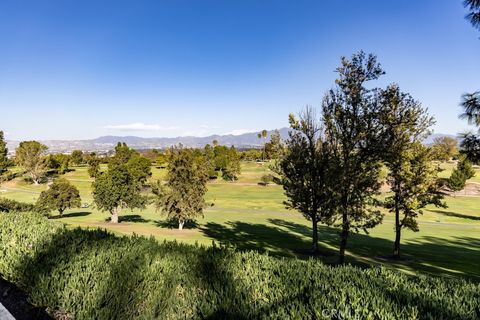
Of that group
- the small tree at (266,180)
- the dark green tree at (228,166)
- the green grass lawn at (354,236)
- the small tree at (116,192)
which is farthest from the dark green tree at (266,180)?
the small tree at (116,192)

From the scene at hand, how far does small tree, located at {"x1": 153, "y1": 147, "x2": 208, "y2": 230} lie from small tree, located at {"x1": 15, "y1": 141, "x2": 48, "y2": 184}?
80.5 m

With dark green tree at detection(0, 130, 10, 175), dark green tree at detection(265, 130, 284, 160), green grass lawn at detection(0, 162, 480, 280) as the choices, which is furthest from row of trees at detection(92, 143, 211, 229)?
dark green tree at detection(0, 130, 10, 175)

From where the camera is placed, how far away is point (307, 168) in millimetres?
25156

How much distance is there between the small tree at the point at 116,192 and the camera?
44.3 m

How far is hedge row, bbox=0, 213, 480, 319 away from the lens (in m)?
5.18

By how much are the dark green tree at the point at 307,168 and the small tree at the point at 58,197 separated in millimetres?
35683

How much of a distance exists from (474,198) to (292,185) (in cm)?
7848

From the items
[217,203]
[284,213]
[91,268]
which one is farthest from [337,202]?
[217,203]

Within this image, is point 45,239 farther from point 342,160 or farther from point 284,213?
point 284,213

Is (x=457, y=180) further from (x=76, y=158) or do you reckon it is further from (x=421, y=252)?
(x=76, y=158)

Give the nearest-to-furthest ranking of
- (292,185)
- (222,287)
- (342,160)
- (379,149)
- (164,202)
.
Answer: (222,287), (379,149), (342,160), (292,185), (164,202)

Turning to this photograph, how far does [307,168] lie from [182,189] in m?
19.8

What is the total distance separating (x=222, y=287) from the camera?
20.6 ft

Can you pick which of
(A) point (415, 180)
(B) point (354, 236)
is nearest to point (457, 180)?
(B) point (354, 236)
